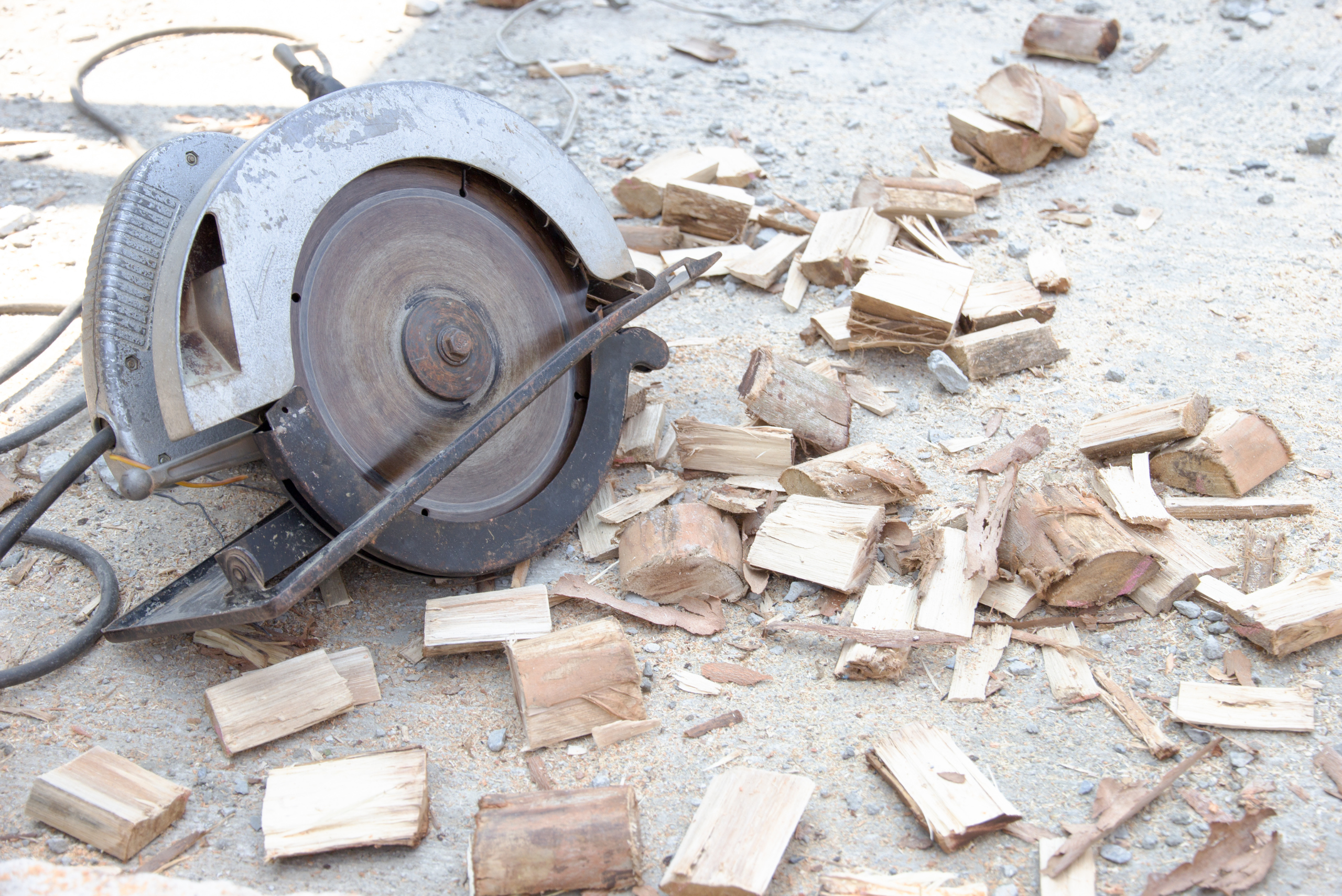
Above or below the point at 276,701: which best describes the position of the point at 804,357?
below

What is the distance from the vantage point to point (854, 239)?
3227 mm

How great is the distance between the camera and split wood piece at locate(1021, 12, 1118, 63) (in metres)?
4.66

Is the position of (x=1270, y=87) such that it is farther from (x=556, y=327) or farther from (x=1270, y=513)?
(x=556, y=327)

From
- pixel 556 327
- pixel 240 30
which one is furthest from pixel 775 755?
pixel 240 30

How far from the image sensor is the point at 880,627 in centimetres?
200

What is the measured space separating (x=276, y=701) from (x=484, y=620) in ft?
1.40

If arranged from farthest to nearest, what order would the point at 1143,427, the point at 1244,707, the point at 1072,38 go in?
the point at 1072,38, the point at 1143,427, the point at 1244,707

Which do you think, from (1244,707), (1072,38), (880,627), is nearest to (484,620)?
(880,627)

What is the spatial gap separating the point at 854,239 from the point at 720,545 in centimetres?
156

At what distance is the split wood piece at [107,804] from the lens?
1.56 m

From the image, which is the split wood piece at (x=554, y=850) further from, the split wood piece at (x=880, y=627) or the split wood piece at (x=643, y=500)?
the split wood piece at (x=643, y=500)

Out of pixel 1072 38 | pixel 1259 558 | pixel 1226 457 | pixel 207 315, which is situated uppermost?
pixel 207 315

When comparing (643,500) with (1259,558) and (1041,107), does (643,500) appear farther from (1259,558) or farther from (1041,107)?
(1041,107)

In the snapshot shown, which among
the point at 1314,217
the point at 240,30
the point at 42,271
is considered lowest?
the point at 1314,217
